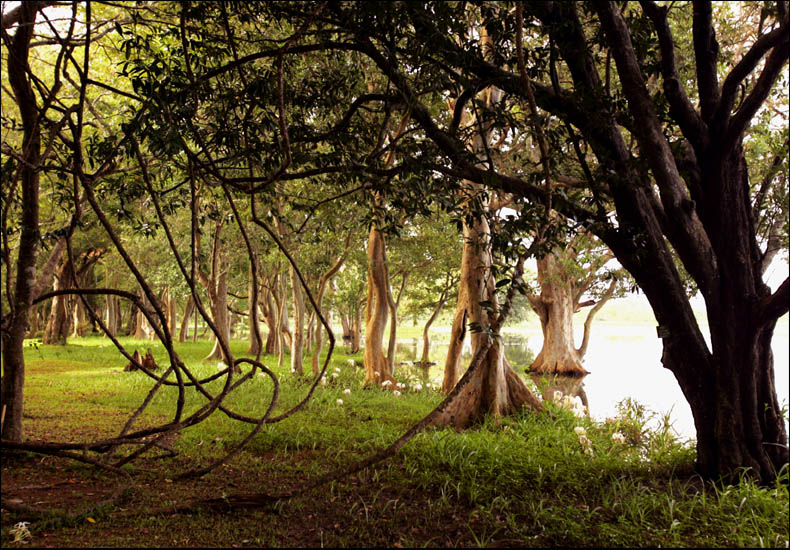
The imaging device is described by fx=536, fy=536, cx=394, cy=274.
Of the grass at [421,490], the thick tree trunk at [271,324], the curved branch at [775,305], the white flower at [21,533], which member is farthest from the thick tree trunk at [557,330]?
the white flower at [21,533]

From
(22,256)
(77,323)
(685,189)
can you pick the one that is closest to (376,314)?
(22,256)

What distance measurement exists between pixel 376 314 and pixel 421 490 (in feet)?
23.3

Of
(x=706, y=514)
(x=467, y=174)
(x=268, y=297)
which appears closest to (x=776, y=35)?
(x=467, y=174)

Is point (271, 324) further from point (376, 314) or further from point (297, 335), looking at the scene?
point (376, 314)

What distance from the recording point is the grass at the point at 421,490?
11.6 ft

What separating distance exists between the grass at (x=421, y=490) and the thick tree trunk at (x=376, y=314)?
4.14m

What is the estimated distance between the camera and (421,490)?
4.46 m

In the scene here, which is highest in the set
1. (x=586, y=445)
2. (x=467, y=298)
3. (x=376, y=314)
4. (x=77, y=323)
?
(x=467, y=298)

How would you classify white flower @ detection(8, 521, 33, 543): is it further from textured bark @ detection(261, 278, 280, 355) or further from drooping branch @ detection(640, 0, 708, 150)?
textured bark @ detection(261, 278, 280, 355)

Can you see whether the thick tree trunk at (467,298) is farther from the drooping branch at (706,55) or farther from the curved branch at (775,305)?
the curved branch at (775,305)

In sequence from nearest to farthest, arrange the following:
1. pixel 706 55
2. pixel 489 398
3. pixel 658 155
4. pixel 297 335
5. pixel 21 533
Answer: pixel 21 533, pixel 658 155, pixel 706 55, pixel 489 398, pixel 297 335

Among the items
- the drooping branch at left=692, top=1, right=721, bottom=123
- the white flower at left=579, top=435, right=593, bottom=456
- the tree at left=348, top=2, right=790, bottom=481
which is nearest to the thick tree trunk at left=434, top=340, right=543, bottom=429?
the white flower at left=579, top=435, right=593, bottom=456

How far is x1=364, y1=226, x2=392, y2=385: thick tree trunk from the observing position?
11125 millimetres

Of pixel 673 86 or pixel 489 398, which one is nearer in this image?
pixel 673 86
